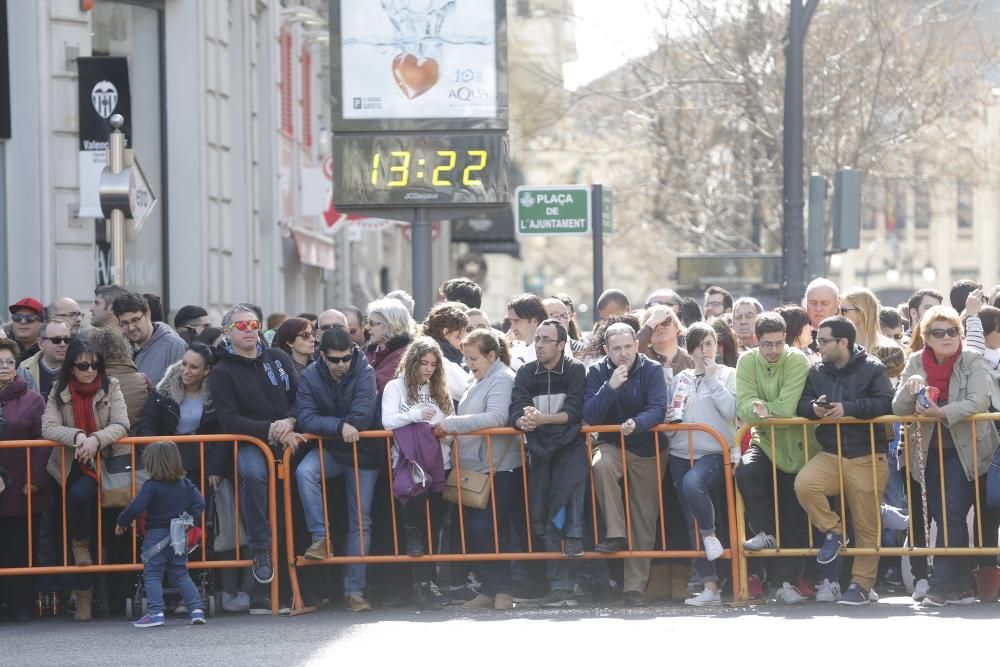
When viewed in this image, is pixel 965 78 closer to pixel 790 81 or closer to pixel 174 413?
pixel 790 81

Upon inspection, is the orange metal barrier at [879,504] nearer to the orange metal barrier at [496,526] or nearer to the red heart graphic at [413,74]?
the orange metal barrier at [496,526]

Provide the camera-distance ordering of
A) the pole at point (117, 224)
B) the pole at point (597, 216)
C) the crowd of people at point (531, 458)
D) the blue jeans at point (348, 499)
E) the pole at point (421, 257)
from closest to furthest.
Answer: the crowd of people at point (531, 458) → the blue jeans at point (348, 499) → the pole at point (117, 224) → the pole at point (421, 257) → the pole at point (597, 216)

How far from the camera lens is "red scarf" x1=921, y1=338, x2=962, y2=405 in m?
11.5

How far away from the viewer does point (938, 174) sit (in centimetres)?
3506

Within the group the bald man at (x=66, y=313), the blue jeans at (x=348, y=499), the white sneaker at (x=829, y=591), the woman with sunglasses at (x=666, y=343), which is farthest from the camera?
the bald man at (x=66, y=313)

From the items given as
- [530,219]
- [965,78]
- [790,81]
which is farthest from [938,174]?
[530,219]

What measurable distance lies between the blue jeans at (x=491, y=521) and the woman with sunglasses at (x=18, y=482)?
8.34 ft

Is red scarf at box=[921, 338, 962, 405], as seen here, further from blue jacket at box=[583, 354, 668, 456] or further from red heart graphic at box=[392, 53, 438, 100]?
red heart graphic at box=[392, 53, 438, 100]

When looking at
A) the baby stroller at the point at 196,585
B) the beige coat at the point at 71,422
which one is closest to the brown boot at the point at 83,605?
the baby stroller at the point at 196,585

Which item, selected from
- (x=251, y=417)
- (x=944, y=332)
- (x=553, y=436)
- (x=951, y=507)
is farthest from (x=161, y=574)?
(x=944, y=332)

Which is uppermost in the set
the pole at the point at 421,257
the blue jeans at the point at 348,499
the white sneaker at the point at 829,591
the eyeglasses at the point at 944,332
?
the pole at the point at 421,257

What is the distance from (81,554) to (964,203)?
66924mm

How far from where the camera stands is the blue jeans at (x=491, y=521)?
11977 mm

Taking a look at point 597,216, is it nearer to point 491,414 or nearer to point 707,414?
point 707,414
